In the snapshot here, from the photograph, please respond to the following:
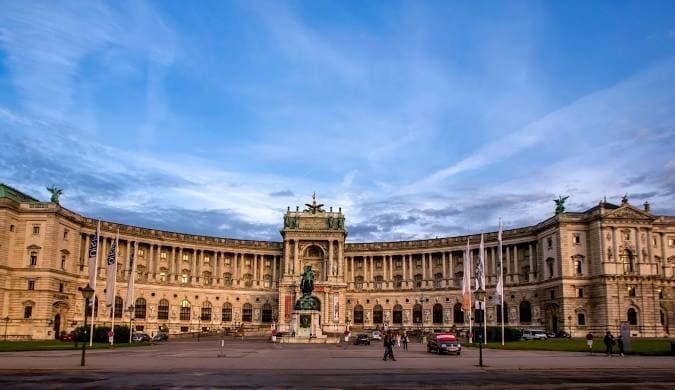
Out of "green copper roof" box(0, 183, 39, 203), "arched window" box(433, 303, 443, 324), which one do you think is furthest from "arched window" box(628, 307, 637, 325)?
"green copper roof" box(0, 183, 39, 203)

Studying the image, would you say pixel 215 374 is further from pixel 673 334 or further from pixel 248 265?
pixel 248 265

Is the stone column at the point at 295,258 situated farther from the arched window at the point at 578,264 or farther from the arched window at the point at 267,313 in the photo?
the arched window at the point at 578,264

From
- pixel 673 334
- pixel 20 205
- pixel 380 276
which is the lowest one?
pixel 673 334

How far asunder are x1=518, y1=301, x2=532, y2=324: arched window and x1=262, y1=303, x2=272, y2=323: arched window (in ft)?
170

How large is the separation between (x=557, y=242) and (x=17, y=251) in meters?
87.6

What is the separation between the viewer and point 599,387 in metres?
27.8

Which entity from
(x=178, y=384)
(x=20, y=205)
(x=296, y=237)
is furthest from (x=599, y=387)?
(x=296, y=237)

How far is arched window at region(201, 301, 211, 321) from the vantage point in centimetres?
12881

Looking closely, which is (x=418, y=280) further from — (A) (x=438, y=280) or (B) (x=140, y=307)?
(B) (x=140, y=307)

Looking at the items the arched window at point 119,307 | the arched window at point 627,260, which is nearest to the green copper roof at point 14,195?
the arched window at point 119,307

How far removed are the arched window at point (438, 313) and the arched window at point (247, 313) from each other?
3888 cm

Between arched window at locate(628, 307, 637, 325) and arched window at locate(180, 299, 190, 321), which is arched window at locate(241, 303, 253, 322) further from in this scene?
arched window at locate(628, 307, 637, 325)

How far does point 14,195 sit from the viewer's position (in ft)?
337

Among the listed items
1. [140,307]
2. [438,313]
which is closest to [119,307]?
[140,307]
